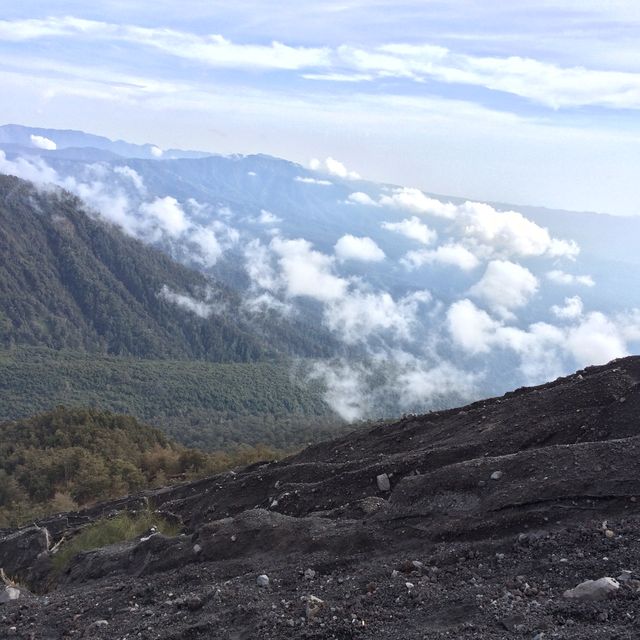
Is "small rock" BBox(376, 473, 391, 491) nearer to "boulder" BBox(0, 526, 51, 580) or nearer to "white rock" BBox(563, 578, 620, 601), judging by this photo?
"white rock" BBox(563, 578, 620, 601)

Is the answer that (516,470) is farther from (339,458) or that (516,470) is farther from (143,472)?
(143,472)

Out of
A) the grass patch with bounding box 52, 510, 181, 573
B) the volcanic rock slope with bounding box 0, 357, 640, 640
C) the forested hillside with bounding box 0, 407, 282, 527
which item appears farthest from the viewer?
the forested hillside with bounding box 0, 407, 282, 527

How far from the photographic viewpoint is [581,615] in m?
6.50

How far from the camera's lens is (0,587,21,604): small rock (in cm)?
1154

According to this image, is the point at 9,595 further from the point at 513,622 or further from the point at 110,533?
the point at 513,622

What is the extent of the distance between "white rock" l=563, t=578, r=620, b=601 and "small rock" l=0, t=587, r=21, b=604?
10430 mm

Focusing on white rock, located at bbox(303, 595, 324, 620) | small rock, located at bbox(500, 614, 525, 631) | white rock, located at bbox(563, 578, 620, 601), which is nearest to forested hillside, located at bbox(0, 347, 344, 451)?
white rock, located at bbox(303, 595, 324, 620)

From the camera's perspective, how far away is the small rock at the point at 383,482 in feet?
45.4

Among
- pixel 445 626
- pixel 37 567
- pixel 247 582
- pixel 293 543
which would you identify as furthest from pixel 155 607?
pixel 37 567

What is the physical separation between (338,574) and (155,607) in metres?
3.19

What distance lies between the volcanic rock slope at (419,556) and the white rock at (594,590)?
0.07 m

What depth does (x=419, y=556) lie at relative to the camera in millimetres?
9289

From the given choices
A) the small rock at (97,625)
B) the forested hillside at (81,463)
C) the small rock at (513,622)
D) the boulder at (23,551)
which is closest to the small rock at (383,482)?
the small rock at (97,625)

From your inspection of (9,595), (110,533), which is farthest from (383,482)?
(110,533)
